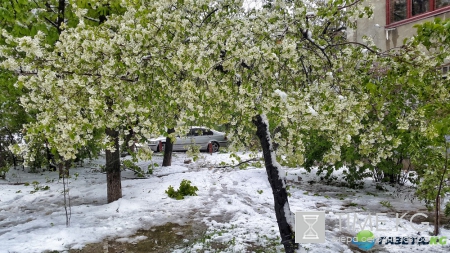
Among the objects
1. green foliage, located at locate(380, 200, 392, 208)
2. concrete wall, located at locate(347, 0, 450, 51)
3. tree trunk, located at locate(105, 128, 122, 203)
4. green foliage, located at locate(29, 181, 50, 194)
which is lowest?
green foliage, located at locate(380, 200, 392, 208)

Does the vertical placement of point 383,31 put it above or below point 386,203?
above

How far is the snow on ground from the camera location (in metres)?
5.66

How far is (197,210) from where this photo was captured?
773cm

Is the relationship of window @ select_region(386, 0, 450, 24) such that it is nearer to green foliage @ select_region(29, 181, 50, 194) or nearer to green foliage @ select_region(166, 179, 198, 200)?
green foliage @ select_region(166, 179, 198, 200)

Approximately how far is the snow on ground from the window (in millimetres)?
5872

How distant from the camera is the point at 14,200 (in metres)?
8.74

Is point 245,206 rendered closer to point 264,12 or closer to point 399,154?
point 399,154

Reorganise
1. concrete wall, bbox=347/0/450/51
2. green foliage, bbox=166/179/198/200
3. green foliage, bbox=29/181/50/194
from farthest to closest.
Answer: concrete wall, bbox=347/0/450/51, green foliage, bbox=29/181/50/194, green foliage, bbox=166/179/198/200

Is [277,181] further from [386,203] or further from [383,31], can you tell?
[383,31]

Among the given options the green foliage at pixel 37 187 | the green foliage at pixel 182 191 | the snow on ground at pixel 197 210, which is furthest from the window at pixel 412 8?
the green foliage at pixel 37 187

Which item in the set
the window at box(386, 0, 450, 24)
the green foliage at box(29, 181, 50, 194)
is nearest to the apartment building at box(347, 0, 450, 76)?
the window at box(386, 0, 450, 24)

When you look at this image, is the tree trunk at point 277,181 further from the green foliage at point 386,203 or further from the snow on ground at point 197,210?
the green foliage at point 386,203

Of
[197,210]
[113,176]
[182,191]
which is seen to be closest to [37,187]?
[113,176]

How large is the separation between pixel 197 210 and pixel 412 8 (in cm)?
1009
